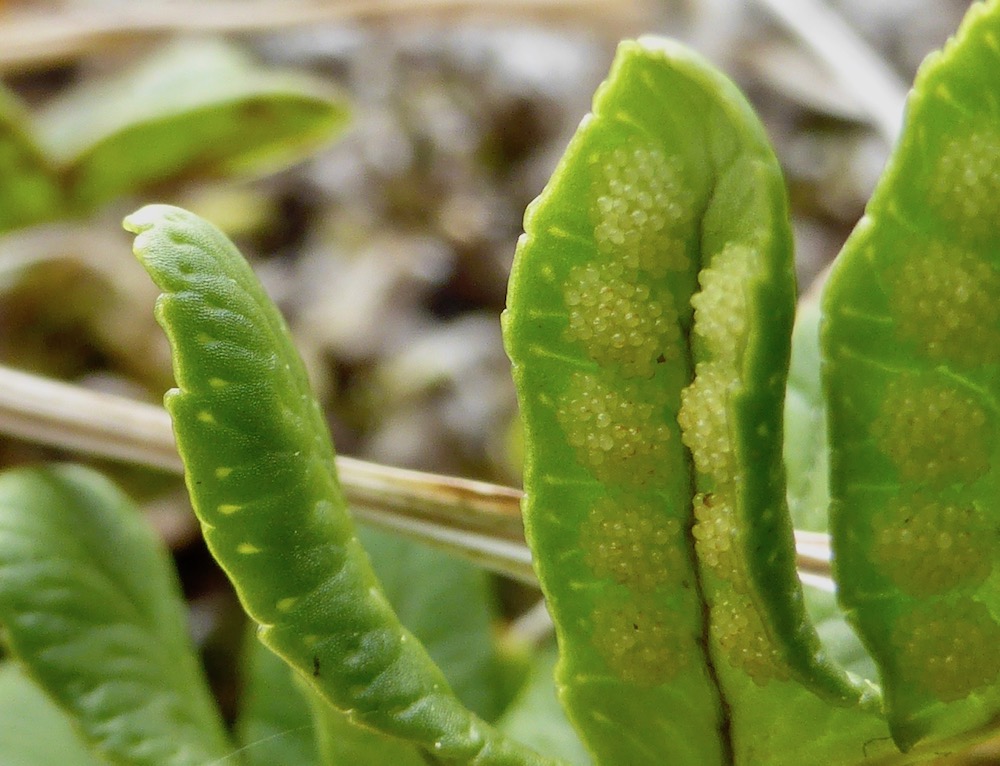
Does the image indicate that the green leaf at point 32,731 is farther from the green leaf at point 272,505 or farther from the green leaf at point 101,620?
the green leaf at point 272,505

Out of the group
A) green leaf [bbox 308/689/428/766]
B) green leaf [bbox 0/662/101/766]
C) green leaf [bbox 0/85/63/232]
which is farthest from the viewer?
green leaf [bbox 0/85/63/232]

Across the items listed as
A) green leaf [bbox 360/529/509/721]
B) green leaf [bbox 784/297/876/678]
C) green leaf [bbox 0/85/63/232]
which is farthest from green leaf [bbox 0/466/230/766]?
green leaf [bbox 0/85/63/232]

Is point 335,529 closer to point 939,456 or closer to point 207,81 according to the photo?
point 939,456

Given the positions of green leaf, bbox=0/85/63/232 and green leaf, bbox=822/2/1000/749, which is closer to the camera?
green leaf, bbox=822/2/1000/749

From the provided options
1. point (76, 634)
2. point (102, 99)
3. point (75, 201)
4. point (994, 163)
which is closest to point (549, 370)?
point (994, 163)

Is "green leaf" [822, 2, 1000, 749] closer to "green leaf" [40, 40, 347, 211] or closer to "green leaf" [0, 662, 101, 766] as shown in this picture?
"green leaf" [0, 662, 101, 766]

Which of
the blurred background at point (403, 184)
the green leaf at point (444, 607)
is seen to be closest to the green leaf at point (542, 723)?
the green leaf at point (444, 607)

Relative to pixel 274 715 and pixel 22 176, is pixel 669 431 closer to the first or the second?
pixel 274 715

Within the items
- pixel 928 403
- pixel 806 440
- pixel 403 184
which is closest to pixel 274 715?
pixel 806 440
